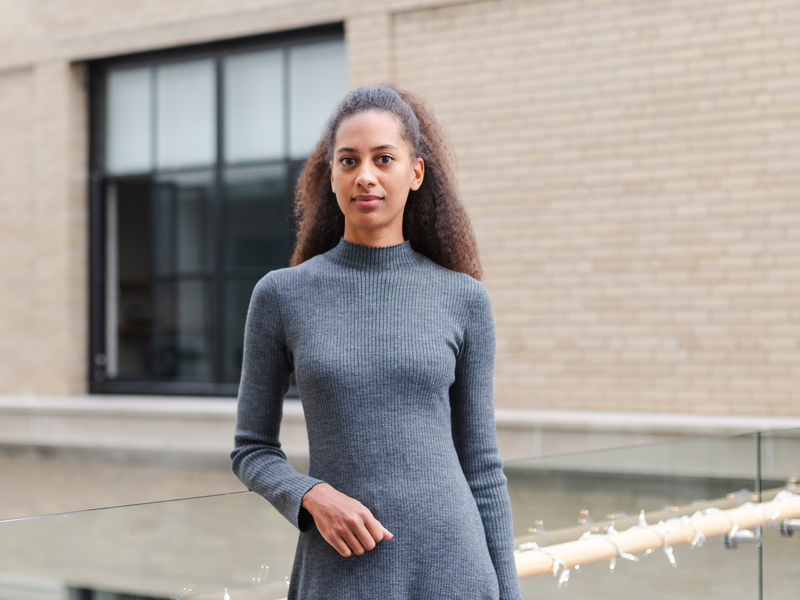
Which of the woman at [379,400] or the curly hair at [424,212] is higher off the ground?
the curly hair at [424,212]

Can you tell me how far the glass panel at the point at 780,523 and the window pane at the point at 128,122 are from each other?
6.48 meters

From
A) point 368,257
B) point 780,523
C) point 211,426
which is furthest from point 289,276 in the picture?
point 211,426

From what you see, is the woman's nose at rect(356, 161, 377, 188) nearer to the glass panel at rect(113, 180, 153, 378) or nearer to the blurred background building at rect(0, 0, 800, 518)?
the blurred background building at rect(0, 0, 800, 518)

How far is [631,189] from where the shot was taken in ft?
19.1

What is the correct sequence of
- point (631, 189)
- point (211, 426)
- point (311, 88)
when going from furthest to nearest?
point (311, 88) → point (211, 426) → point (631, 189)

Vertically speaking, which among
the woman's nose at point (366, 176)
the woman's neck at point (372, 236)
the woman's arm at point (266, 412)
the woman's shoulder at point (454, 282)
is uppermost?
the woman's nose at point (366, 176)

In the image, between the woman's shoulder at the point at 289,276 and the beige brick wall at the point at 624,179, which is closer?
the woman's shoulder at the point at 289,276

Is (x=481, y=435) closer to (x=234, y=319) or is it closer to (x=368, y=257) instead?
(x=368, y=257)

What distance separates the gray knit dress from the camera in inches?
55.3

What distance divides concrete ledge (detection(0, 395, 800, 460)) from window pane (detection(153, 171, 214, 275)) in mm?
1261

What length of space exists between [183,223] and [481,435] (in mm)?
6725

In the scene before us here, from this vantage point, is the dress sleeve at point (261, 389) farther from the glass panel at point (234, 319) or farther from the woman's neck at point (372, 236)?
the glass panel at point (234, 319)

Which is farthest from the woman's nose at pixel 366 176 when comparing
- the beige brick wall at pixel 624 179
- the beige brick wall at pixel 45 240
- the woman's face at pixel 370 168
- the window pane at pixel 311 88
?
the beige brick wall at pixel 45 240

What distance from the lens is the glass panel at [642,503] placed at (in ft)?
8.10
